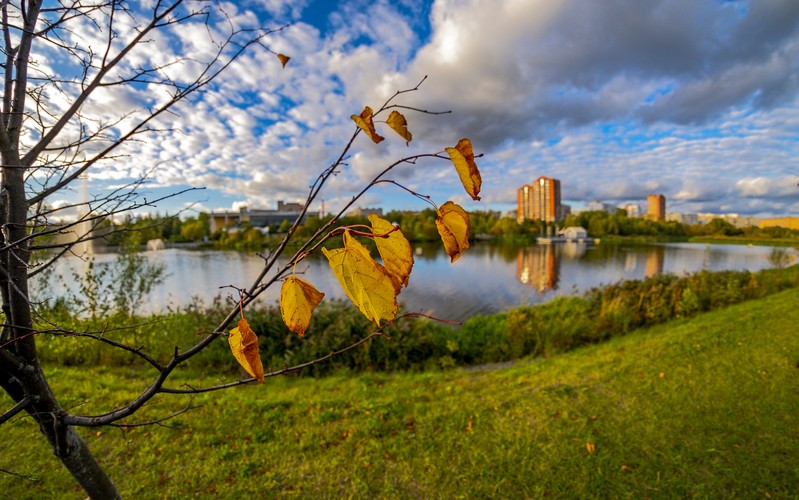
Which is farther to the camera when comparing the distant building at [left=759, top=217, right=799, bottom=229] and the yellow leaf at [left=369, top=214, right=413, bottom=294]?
the distant building at [left=759, top=217, right=799, bottom=229]

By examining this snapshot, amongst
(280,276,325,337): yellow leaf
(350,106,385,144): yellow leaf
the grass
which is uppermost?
(350,106,385,144): yellow leaf

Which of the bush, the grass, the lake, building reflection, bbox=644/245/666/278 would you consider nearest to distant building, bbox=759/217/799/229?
building reflection, bbox=644/245/666/278

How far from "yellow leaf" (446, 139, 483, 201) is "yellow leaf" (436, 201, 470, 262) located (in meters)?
0.05

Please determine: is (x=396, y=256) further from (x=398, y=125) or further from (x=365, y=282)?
(x=398, y=125)

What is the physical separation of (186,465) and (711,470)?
165 inches

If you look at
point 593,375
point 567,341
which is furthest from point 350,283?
point 567,341

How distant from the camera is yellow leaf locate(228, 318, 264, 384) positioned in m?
0.64

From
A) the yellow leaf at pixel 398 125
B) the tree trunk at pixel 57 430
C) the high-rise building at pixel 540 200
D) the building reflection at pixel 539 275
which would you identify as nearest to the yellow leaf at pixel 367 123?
the yellow leaf at pixel 398 125

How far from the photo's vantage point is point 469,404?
4.05 meters

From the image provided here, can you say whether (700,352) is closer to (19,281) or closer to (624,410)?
(624,410)

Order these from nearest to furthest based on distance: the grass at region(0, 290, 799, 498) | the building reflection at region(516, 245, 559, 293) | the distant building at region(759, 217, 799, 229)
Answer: the grass at region(0, 290, 799, 498), the building reflection at region(516, 245, 559, 293), the distant building at region(759, 217, 799, 229)

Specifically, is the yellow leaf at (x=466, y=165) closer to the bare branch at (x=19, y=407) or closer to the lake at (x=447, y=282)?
the bare branch at (x=19, y=407)

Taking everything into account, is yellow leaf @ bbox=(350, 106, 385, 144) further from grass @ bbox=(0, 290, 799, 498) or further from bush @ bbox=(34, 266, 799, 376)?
bush @ bbox=(34, 266, 799, 376)

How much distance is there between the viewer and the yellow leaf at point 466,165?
67cm
